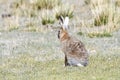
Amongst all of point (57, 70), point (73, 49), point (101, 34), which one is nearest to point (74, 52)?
point (73, 49)

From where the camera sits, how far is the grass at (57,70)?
947 centimetres

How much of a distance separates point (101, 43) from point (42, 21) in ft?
15.1

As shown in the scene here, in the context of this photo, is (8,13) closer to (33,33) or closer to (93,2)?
(93,2)

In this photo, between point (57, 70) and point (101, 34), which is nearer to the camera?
point (57, 70)

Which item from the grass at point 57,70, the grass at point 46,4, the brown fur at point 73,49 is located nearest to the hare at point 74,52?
the brown fur at point 73,49

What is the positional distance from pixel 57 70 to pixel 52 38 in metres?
4.80

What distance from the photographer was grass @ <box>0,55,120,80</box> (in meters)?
9.47

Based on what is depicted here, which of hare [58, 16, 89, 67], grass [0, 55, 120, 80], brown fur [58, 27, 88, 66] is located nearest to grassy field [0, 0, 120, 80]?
grass [0, 55, 120, 80]

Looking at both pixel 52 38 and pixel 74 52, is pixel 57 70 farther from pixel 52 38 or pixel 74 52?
pixel 52 38

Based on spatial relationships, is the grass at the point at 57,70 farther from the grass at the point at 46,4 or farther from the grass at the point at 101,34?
the grass at the point at 46,4

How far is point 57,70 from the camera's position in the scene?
10.1 meters

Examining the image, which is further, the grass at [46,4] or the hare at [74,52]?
the grass at [46,4]

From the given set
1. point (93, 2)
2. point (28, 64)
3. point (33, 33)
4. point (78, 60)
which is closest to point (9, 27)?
Result: point (33, 33)

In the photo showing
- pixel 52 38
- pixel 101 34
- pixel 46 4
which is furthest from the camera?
pixel 46 4
